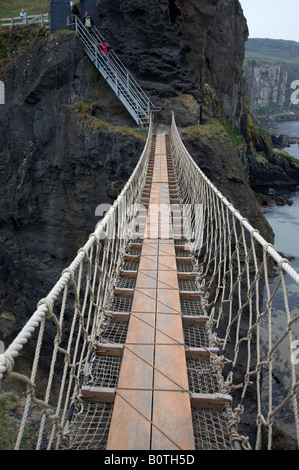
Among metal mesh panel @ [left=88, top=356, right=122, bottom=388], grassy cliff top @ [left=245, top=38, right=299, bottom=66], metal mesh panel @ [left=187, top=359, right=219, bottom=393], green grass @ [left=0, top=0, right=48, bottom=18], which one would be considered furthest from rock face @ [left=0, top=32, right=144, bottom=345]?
grassy cliff top @ [left=245, top=38, right=299, bottom=66]

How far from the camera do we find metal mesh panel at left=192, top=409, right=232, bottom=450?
1.64m

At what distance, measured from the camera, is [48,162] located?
1025cm

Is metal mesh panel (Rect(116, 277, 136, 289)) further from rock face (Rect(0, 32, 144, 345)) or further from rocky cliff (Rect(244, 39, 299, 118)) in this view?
rocky cliff (Rect(244, 39, 299, 118))

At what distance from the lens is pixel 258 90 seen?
356 ft

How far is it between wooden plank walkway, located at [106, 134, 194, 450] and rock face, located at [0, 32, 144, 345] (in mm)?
7080

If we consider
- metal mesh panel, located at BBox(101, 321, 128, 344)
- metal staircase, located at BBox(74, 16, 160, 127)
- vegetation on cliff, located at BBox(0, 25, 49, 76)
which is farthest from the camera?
metal staircase, located at BBox(74, 16, 160, 127)

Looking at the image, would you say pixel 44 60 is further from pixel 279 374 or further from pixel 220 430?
pixel 279 374

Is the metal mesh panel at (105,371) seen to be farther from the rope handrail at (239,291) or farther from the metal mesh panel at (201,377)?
the rope handrail at (239,291)

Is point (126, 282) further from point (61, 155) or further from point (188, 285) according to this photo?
point (61, 155)

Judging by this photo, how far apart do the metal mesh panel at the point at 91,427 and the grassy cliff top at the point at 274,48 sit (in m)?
185

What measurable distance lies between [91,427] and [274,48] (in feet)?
695

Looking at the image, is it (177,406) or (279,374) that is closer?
(177,406)
